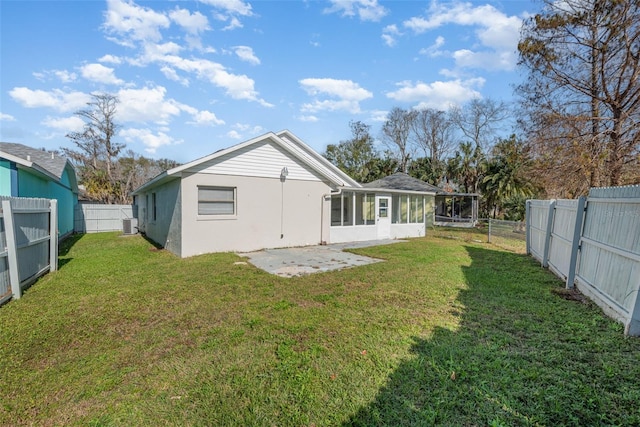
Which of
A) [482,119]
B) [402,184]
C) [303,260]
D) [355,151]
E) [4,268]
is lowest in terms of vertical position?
[303,260]

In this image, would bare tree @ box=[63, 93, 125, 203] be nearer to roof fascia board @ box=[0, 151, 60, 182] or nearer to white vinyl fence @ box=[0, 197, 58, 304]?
roof fascia board @ box=[0, 151, 60, 182]

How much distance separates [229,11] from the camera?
379 inches

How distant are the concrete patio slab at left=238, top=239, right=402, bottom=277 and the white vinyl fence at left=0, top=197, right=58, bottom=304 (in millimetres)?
4632

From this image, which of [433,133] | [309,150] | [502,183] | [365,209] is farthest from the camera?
[433,133]

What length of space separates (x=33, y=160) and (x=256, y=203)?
32.5 ft

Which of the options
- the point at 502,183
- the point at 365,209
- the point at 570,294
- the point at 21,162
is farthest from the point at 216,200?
the point at 502,183

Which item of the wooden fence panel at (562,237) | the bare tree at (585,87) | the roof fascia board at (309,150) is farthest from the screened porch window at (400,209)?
the wooden fence panel at (562,237)

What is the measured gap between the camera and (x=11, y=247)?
5.03 m

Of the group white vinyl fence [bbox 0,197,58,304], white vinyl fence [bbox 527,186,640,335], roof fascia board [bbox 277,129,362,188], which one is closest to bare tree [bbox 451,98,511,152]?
roof fascia board [bbox 277,129,362,188]

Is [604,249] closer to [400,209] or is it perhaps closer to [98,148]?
[400,209]

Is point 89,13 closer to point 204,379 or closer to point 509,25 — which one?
point 204,379

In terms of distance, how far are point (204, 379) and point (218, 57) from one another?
1340cm

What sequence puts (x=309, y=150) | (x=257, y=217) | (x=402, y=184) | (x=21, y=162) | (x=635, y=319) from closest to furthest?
(x=635, y=319) < (x=21, y=162) < (x=257, y=217) < (x=309, y=150) < (x=402, y=184)

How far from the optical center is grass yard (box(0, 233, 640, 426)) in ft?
7.68
